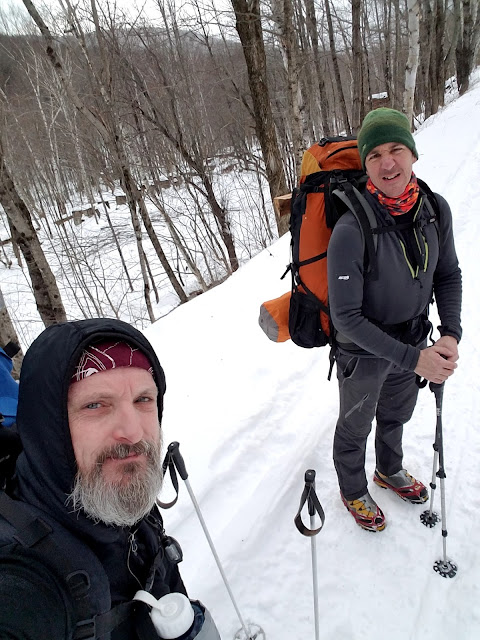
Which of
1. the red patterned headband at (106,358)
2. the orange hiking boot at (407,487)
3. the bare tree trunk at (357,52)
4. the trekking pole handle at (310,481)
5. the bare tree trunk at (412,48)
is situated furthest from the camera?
the bare tree trunk at (357,52)

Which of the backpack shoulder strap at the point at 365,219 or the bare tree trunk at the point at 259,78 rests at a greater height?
the bare tree trunk at the point at 259,78

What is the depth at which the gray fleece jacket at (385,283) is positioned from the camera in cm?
154

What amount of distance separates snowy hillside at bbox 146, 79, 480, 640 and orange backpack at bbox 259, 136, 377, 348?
1205mm

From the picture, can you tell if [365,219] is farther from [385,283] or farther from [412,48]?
[412,48]

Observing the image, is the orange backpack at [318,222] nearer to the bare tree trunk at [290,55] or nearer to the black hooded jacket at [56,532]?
the black hooded jacket at [56,532]

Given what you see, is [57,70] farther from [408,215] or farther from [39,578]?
[39,578]

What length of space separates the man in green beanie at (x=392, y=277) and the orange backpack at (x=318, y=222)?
0.08m

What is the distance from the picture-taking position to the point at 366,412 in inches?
76.7

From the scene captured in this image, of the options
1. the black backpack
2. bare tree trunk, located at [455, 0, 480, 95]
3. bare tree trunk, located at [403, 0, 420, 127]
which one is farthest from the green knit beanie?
bare tree trunk, located at [455, 0, 480, 95]

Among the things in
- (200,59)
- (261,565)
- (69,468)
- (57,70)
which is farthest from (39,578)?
(200,59)

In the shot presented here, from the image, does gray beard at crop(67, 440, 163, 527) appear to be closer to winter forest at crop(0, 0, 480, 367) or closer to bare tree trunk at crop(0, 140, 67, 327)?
winter forest at crop(0, 0, 480, 367)

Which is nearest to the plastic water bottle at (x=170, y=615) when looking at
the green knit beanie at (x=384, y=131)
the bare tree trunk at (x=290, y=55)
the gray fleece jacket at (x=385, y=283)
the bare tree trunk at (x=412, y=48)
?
the gray fleece jacket at (x=385, y=283)

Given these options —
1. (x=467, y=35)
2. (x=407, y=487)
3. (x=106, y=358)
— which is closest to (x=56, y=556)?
(x=106, y=358)

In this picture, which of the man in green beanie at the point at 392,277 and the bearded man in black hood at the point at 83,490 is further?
the man in green beanie at the point at 392,277
